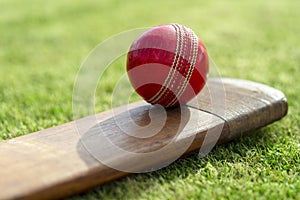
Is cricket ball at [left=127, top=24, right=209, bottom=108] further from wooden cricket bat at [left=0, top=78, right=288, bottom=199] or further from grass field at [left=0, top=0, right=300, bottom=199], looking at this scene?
grass field at [left=0, top=0, right=300, bottom=199]

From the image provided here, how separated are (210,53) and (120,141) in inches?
93.7

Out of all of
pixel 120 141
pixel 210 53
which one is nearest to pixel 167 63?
pixel 120 141

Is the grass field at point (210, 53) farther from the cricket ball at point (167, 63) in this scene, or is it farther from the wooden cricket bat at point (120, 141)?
the cricket ball at point (167, 63)

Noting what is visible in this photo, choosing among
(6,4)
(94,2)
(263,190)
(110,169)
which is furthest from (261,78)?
(6,4)

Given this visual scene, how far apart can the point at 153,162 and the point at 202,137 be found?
31cm

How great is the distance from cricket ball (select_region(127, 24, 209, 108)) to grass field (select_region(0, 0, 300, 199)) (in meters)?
0.36

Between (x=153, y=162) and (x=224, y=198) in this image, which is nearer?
(x=224, y=198)

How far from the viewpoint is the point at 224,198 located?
188 cm

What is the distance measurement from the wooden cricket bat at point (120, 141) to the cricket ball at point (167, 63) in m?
0.15

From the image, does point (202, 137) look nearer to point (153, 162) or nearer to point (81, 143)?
point (153, 162)

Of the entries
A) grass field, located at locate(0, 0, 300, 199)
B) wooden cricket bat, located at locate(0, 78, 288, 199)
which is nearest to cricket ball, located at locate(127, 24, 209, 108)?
wooden cricket bat, located at locate(0, 78, 288, 199)

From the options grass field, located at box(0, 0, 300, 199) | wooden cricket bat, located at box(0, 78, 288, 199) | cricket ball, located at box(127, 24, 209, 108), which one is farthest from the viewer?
cricket ball, located at box(127, 24, 209, 108)

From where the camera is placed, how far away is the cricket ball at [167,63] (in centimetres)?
225

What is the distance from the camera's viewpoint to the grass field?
6.55 ft
